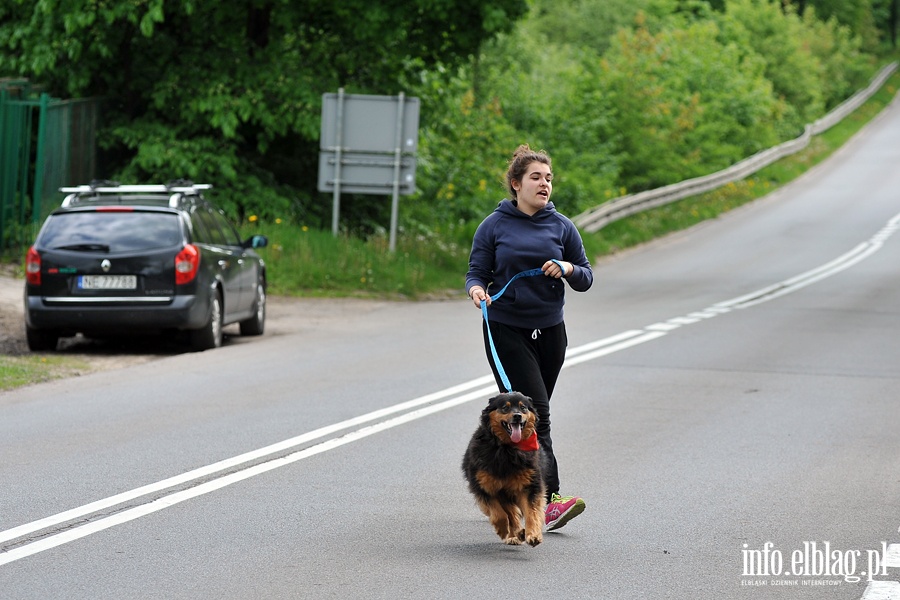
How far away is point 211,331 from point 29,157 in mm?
9608

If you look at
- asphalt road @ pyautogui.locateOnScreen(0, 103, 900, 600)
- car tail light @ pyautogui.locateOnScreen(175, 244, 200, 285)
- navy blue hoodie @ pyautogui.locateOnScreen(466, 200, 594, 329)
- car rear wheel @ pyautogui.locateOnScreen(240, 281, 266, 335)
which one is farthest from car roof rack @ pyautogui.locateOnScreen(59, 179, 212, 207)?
navy blue hoodie @ pyautogui.locateOnScreen(466, 200, 594, 329)

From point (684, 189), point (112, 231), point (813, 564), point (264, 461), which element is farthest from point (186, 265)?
point (684, 189)

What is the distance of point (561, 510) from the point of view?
713 centimetres

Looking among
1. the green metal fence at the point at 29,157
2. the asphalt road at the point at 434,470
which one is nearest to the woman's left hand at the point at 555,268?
the asphalt road at the point at 434,470

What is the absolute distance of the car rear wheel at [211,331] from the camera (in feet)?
50.8

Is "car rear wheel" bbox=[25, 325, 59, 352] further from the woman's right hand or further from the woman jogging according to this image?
the woman's right hand

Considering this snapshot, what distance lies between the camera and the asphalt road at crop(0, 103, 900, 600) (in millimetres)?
6270

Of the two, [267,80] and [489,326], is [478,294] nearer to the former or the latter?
[489,326]

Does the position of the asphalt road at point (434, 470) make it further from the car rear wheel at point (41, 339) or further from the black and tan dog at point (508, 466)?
the car rear wheel at point (41, 339)

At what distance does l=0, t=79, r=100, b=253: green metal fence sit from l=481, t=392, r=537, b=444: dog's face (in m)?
17.8

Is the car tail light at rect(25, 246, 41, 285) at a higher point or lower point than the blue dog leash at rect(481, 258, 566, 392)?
lower

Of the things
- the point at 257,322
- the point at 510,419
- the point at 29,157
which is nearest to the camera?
the point at 510,419

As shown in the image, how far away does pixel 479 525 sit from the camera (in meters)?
7.39

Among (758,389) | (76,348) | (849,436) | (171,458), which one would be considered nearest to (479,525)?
(171,458)
